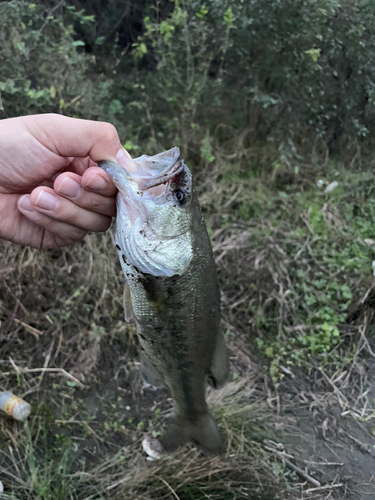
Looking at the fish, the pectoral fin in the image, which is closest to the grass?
the fish

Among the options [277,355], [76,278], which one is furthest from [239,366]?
[76,278]

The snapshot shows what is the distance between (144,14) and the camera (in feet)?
13.3

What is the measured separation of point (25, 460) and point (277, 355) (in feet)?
6.78

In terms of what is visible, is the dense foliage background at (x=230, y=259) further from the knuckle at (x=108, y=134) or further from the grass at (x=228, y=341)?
the knuckle at (x=108, y=134)

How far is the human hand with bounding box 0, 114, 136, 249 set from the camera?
5.26ft

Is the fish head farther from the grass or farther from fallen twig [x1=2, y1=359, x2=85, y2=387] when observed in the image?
fallen twig [x1=2, y1=359, x2=85, y2=387]

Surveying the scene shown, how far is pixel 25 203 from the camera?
181 centimetres

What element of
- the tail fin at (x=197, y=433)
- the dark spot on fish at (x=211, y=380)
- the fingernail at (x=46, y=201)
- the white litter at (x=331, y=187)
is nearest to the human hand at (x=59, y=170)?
the fingernail at (x=46, y=201)

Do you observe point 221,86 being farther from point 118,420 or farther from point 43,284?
point 118,420

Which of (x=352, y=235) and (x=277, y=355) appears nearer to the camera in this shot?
(x=277, y=355)

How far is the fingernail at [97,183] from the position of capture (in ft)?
5.13

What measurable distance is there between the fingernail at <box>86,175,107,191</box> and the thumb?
0.09 metres

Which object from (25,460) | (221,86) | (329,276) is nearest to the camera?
(25,460)

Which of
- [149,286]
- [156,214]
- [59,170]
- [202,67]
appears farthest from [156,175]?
[202,67]
